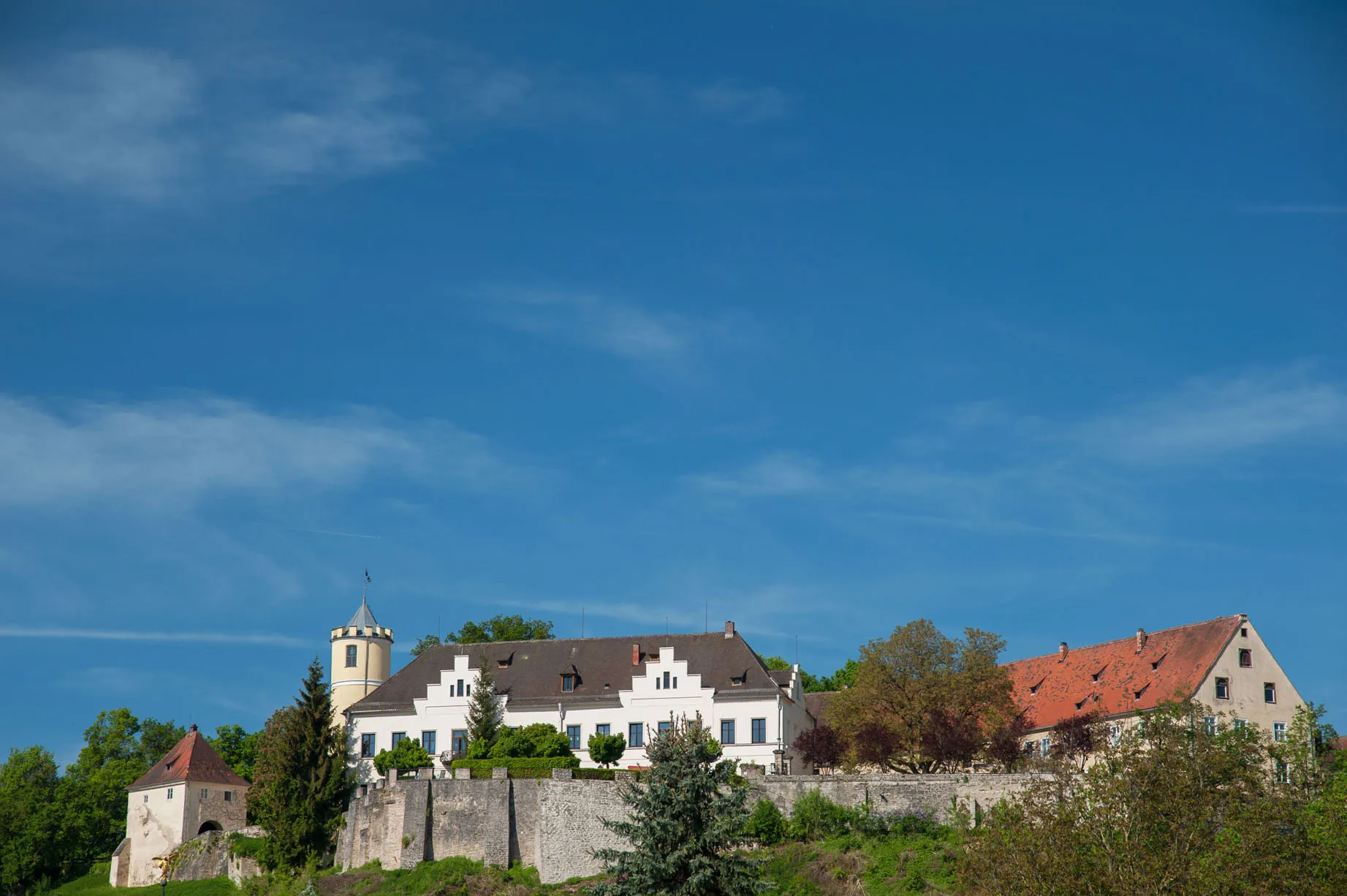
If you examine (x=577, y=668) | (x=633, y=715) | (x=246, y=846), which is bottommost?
(x=246, y=846)

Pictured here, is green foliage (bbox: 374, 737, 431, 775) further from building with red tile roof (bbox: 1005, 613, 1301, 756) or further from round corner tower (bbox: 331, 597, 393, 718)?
building with red tile roof (bbox: 1005, 613, 1301, 756)

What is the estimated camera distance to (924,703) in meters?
65.1

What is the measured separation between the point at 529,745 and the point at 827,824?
14.0 meters

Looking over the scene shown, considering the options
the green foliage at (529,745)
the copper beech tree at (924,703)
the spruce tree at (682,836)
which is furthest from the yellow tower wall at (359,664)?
the spruce tree at (682,836)

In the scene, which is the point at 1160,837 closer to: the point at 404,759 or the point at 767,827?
the point at 767,827

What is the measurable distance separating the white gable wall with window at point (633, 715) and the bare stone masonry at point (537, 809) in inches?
243

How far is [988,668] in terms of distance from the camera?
2596 inches

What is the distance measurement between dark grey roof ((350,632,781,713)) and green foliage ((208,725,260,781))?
516 inches

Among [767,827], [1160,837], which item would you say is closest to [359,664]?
[767,827]

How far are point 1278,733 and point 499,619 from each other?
139 ft

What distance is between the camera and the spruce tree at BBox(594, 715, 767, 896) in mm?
44344

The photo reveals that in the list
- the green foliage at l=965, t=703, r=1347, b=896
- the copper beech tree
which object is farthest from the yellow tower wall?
the green foliage at l=965, t=703, r=1347, b=896

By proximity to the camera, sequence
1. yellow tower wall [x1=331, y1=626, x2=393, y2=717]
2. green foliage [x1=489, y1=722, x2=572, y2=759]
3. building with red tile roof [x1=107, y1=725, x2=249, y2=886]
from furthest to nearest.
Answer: yellow tower wall [x1=331, y1=626, x2=393, y2=717] → building with red tile roof [x1=107, y1=725, x2=249, y2=886] → green foliage [x1=489, y1=722, x2=572, y2=759]

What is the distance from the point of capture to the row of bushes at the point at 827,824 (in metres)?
60.3
